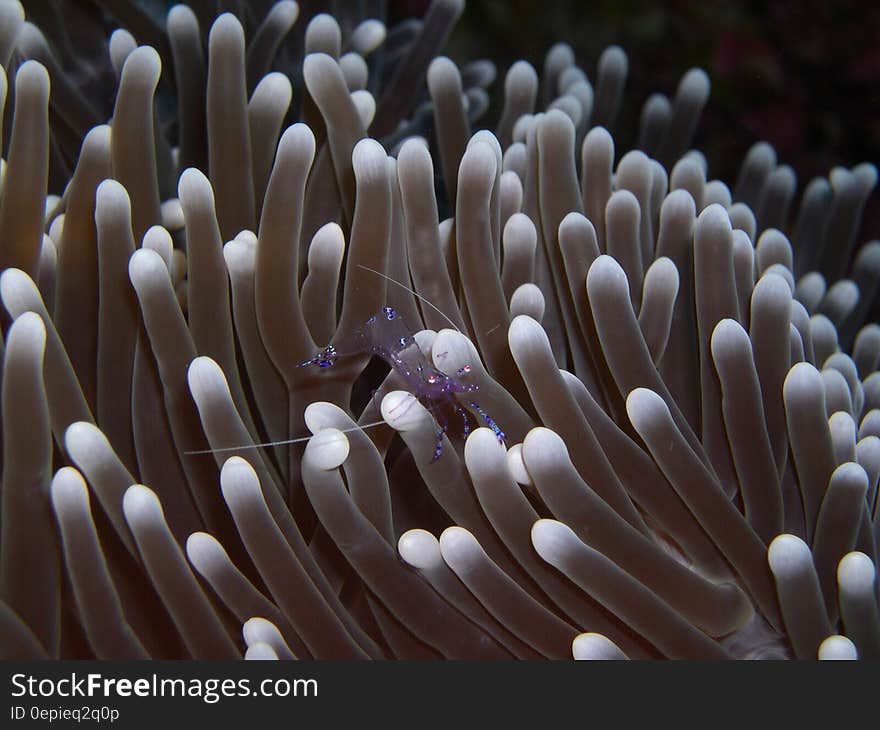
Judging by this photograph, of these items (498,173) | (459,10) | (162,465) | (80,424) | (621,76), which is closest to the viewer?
(80,424)

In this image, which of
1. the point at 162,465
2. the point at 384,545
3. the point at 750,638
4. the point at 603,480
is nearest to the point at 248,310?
the point at 162,465

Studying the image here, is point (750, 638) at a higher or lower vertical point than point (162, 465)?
lower

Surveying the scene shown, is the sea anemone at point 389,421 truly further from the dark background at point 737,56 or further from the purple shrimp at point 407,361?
the dark background at point 737,56

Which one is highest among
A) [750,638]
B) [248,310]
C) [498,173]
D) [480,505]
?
[498,173]

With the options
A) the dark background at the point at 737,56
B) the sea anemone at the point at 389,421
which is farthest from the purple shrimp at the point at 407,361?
the dark background at the point at 737,56

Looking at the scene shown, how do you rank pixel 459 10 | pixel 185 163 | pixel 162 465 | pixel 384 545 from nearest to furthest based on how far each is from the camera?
pixel 384 545, pixel 162 465, pixel 185 163, pixel 459 10

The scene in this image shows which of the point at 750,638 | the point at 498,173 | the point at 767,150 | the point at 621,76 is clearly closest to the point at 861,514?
the point at 750,638

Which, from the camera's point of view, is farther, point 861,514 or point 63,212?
point 63,212

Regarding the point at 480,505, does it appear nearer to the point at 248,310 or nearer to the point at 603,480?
the point at 603,480

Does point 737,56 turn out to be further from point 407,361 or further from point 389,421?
point 389,421

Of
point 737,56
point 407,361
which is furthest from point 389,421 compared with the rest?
point 737,56
